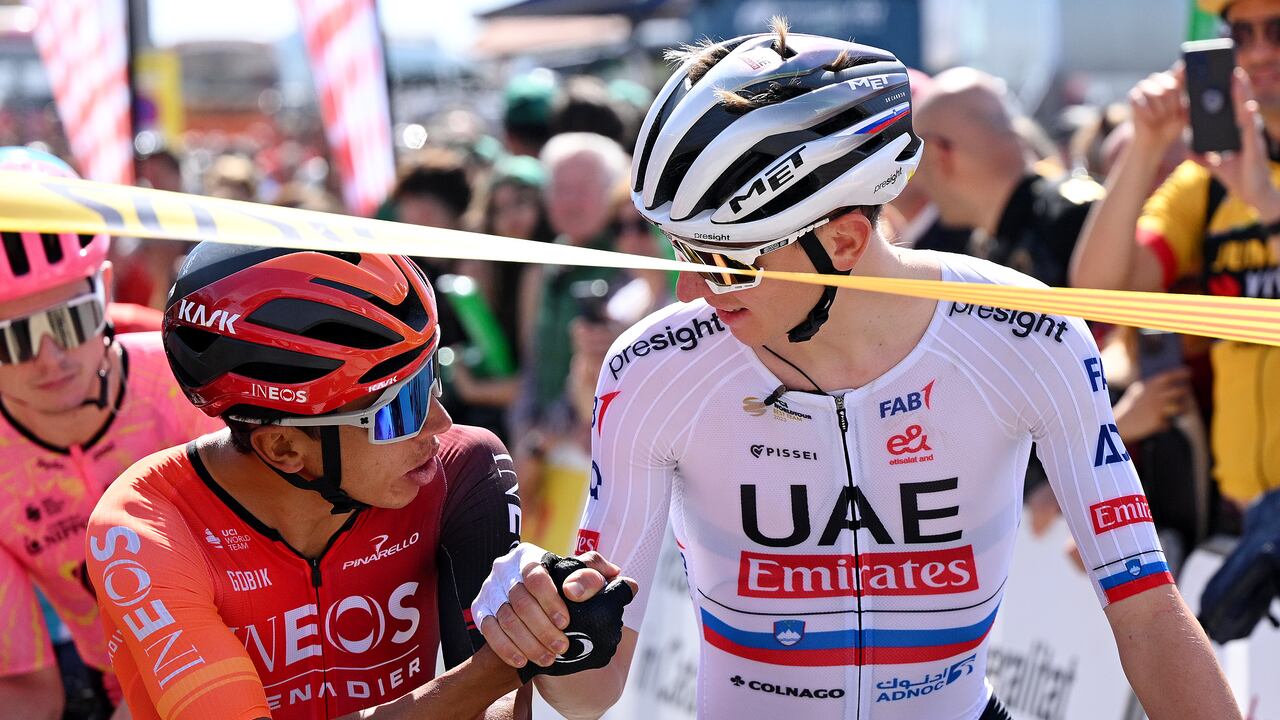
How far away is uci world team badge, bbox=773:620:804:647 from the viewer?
279 centimetres

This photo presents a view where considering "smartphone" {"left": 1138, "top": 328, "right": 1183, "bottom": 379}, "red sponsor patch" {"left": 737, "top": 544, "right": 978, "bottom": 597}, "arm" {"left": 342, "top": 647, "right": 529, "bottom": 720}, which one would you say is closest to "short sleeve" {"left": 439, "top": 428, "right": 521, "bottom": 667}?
"arm" {"left": 342, "top": 647, "right": 529, "bottom": 720}

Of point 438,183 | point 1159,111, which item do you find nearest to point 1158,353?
point 1159,111

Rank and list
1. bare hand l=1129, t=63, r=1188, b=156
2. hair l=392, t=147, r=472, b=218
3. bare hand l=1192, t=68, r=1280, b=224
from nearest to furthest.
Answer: bare hand l=1192, t=68, r=1280, b=224
bare hand l=1129, t=63, r=1188, b=156
hair l=392, t=147, r=472, b=218

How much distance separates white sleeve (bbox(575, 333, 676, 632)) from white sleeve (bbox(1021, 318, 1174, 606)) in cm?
73

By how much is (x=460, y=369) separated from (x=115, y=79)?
600 centimetres

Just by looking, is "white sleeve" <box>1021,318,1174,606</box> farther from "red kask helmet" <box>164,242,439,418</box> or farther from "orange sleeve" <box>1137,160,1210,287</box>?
"orange sleeve" <box>1137,160,1210,287</box>

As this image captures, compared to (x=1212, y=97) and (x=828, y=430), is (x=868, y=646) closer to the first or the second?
(x=828, y=430)

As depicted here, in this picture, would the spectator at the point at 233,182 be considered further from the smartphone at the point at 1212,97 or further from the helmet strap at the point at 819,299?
the helmet strap at the point at 819,299

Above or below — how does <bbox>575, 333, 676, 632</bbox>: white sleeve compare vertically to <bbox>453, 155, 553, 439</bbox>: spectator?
above

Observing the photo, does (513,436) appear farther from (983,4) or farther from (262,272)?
(983,4)

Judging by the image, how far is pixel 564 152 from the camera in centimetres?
720

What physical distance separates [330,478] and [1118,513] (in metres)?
1.54

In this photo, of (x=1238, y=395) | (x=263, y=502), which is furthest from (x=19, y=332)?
(x=1238, y=395)

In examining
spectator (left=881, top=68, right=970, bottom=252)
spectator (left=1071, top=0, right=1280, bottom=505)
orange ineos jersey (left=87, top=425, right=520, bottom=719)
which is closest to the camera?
orange ineos jersey (left=87, top=425, right=520, bottom=719)
